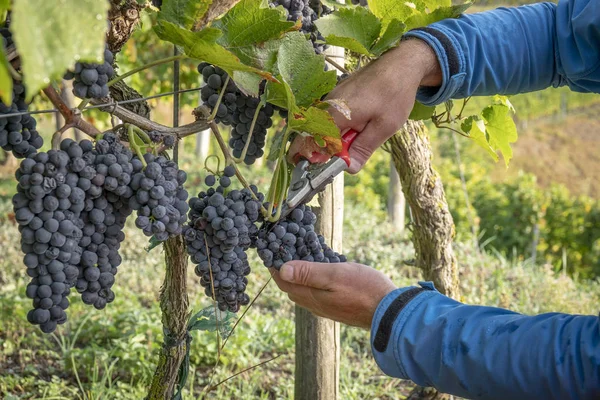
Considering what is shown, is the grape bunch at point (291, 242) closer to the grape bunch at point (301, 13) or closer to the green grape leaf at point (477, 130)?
the grape bunch at point (301, 13)

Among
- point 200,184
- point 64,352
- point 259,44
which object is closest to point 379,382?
point 64,352

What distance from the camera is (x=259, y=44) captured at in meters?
1.18

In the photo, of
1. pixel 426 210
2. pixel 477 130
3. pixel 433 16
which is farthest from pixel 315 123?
pixel 426 210

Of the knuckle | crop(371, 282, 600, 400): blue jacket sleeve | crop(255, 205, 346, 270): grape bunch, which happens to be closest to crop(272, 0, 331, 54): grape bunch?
crop(255, 205, 346, 270): grape bunch

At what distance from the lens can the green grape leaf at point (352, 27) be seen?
51.3 inches

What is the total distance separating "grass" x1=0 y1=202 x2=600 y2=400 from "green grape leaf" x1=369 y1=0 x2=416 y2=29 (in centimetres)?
114

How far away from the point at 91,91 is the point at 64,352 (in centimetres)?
206

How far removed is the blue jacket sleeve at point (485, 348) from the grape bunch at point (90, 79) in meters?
0.68

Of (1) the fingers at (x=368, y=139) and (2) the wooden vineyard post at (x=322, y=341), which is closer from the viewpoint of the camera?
(1) the fingers at (x=368, y=139)

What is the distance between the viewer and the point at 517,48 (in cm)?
147

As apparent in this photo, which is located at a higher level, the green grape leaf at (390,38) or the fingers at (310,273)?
the green grape leaf at (390,38)

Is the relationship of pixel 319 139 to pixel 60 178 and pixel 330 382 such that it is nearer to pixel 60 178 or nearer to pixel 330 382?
pixel 60 178

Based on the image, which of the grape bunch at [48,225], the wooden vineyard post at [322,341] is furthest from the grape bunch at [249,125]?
the wooden vineyard post at [322,341]

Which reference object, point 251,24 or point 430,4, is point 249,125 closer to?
point 251,24
